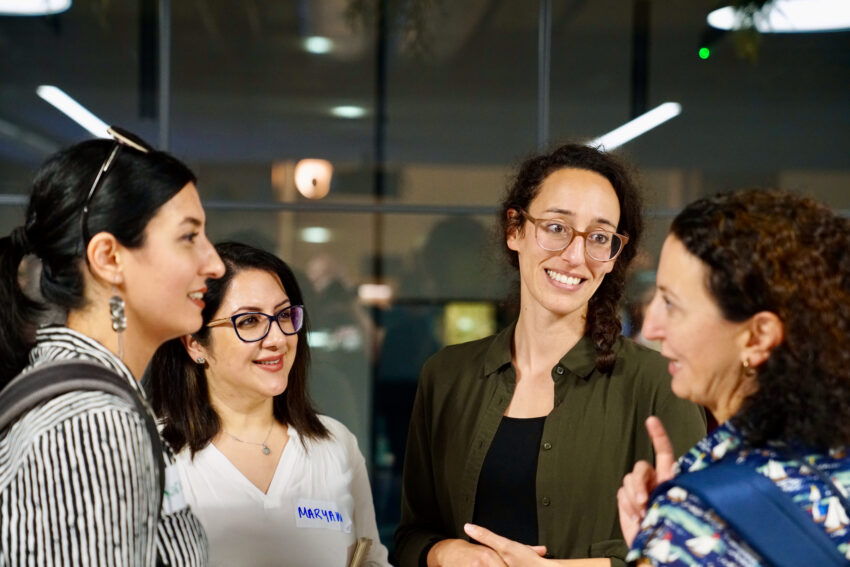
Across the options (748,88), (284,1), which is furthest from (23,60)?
(748,88)

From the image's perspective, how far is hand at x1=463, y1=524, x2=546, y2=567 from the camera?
204 cm

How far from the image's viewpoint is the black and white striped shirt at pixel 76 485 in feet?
4.38

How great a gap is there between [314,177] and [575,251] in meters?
3.62

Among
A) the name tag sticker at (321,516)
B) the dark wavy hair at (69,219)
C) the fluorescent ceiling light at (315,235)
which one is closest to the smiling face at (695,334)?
the dark wavy hair at (69,219)

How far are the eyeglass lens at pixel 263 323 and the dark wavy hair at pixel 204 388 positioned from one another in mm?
79

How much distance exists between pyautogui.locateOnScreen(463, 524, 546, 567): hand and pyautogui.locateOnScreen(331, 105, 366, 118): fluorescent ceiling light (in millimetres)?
4005

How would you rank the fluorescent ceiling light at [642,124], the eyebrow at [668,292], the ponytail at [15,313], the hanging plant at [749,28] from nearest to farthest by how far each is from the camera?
the eyebrow at [668,292] < the ponytail at [15,313] < the hanging plant at [749,28] < the fluorescent ceiling light at [642,124]

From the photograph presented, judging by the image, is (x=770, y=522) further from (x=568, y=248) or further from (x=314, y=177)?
(x=314, y=177)

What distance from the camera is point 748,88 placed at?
591 cm

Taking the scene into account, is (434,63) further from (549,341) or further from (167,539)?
(167,539)

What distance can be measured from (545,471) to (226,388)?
0.90 m

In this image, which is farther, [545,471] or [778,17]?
[778,17]

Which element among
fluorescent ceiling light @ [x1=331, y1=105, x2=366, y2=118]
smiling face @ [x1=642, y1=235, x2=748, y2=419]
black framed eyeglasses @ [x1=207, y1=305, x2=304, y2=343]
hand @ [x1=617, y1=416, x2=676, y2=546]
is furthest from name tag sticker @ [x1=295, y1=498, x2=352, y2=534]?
fluorescent ceiling light @ [x1=331, y1=105, x2=366, y2=118]

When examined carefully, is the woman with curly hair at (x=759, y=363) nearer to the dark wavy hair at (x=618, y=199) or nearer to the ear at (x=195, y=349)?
the dark wavy hair at (x=618, y=199)
